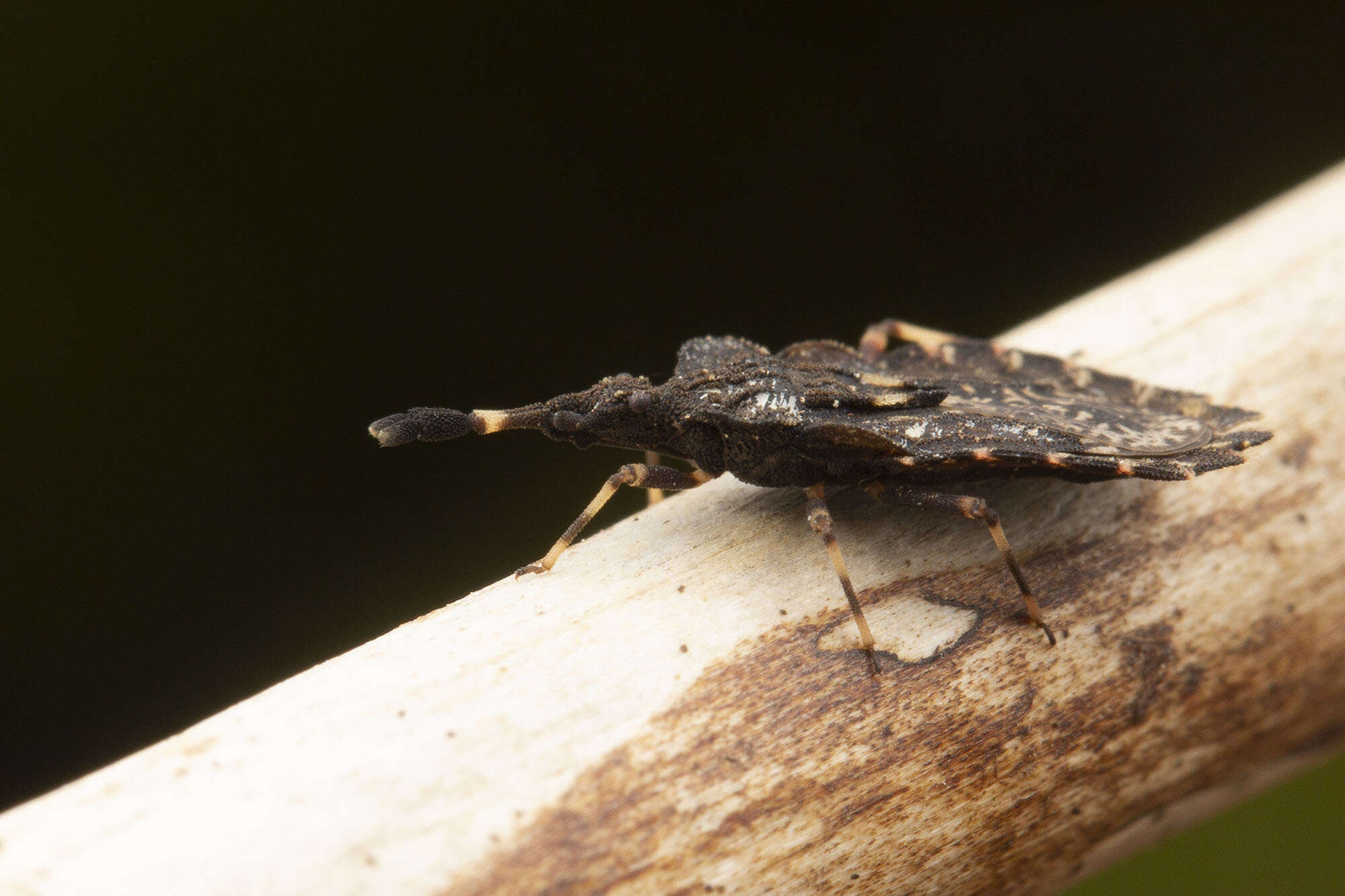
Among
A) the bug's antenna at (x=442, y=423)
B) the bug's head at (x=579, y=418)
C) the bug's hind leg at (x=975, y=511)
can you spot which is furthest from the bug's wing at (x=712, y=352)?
the bug's hind leg at (x=975, y=511)

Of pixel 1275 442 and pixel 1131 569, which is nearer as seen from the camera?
pixel 1131 569

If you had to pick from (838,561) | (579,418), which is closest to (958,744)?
(838,561)

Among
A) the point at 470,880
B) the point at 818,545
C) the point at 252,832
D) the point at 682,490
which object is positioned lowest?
the point at 470,880

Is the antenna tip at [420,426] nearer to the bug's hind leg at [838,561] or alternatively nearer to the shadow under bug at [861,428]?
the shadow under bug at [861,428]

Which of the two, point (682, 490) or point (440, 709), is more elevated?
point (682, 490)

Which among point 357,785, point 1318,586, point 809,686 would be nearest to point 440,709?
point 357,785

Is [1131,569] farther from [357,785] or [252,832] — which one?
[252,832]

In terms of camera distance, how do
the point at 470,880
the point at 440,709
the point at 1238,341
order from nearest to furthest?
the point at 470,880
the point at 440,709
the point at 1238,341

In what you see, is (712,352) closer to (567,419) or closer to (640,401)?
(640,401)
